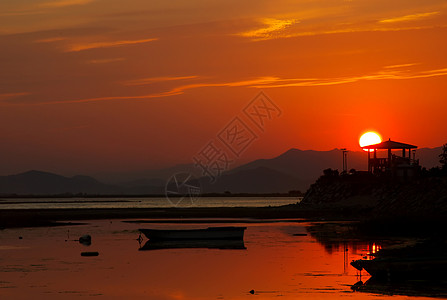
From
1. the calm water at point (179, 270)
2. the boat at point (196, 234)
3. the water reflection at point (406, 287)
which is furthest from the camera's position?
the boat at point (196, 234)

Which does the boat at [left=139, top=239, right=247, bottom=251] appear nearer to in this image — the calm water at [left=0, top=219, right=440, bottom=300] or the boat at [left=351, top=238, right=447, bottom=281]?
the calm water at [left=0, top=219, right=440, bottom=300]

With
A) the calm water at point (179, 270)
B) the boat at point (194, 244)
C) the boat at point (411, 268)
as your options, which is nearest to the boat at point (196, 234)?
the boat at point (194, 244)

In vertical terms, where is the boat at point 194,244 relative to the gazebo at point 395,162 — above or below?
below

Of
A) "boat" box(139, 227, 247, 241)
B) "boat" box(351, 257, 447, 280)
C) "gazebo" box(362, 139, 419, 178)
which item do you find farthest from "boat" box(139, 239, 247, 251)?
"gazebo" box(362, 139, 419, 178)

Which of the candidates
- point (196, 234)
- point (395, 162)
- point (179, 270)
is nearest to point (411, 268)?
point (179, 270)

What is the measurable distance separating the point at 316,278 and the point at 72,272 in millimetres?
16354

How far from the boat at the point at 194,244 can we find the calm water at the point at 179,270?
1575 mm

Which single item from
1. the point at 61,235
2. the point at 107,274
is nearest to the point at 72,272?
the point at 107,274

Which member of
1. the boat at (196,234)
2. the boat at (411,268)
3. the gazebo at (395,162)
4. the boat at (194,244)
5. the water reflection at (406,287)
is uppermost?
the gazebo at (395,162)

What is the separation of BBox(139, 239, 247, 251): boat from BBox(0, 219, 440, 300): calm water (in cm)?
157

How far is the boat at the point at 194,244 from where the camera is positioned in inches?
2894

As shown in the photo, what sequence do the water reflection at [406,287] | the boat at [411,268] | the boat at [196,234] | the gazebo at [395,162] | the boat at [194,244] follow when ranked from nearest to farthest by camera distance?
the water reflection at [406,287] → the boat at [411,268] → the boat at [194,244] → the boat at [196,234] → the gazebo at [395,162]

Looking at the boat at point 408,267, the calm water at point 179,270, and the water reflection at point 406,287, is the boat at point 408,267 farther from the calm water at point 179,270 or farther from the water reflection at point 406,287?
the calm water at point 179,270

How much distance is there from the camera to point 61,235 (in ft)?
289
